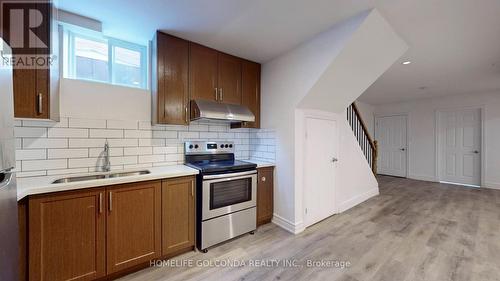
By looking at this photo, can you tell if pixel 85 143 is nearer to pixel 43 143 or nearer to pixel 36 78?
pixel 43 143

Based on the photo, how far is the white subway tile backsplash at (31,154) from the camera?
1.75 m

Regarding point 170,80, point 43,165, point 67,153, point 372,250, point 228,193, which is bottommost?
point 372,250

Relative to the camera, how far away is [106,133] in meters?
2.15

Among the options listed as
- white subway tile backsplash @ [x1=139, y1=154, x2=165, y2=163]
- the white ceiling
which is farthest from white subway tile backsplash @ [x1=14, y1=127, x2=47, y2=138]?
the white ceiling

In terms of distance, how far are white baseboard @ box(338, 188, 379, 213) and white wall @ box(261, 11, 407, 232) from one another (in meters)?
1.13

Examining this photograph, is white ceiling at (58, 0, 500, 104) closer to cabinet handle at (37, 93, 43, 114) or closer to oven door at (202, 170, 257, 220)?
cabinet handle at (37, 93, 43, 114)

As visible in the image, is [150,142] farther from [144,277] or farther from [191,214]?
[144,277]

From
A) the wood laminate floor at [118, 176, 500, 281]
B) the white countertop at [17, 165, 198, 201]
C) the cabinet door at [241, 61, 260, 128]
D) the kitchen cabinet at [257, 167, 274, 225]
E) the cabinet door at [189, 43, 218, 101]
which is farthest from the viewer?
the cabinet door at [241, 61, 260, 128]

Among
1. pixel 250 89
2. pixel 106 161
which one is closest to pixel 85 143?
pixel 106 161

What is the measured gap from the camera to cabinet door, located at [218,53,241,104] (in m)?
2.69

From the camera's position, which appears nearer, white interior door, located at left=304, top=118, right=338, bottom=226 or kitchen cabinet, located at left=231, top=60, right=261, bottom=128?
white interior door, located at left=304, top=118, right=338, bottom=226

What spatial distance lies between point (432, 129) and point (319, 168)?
4.83m

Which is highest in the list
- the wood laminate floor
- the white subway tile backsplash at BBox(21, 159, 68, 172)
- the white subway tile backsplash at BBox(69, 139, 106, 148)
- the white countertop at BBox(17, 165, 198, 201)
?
the white subway tile backsplash at BBox(69, 139, 106, 148)

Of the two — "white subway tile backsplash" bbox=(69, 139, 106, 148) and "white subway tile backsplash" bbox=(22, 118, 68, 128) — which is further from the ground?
"white subway tile backsplash" bbox=(22, 118, 68, 128)
